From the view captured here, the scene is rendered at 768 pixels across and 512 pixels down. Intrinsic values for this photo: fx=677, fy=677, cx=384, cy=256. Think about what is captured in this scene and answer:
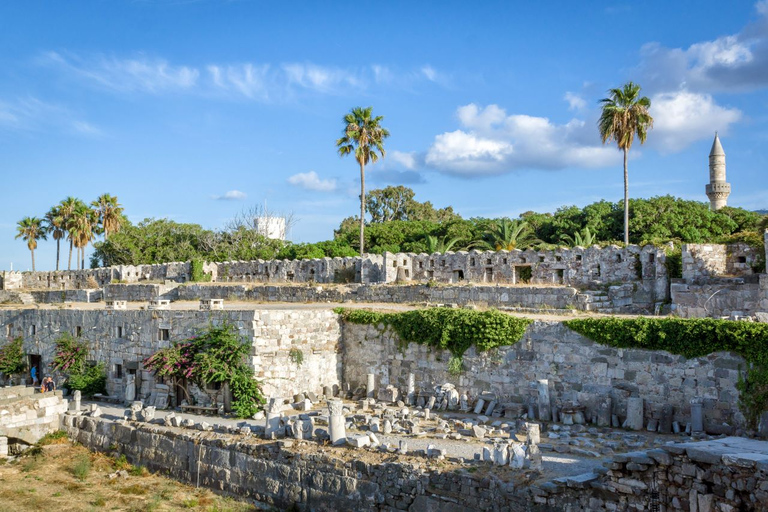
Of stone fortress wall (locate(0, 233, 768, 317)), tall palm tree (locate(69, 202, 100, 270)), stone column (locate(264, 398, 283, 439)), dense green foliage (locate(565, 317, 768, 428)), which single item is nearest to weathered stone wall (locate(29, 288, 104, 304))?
stone fortress wall (locate(0, 233, 768, 317))

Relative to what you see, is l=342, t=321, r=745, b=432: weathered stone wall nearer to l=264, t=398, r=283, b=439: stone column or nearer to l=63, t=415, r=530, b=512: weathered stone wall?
l=264, t=398, r=283, b=439: stone column

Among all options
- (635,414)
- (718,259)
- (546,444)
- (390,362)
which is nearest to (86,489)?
(390,362)

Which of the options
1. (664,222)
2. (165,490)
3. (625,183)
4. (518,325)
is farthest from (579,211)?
(165,490)

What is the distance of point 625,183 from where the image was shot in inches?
1172

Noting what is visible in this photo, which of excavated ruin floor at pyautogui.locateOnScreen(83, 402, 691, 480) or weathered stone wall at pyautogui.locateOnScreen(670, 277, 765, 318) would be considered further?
weathered stone wall at pyautogui.locateOnScreen(670, 277, 765, 318)

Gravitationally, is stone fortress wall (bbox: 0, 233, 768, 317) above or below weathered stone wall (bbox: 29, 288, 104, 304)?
above

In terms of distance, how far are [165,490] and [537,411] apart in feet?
27.8

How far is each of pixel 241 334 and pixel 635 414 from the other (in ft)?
31.7

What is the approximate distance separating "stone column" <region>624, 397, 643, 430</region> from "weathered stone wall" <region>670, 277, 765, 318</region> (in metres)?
5.60

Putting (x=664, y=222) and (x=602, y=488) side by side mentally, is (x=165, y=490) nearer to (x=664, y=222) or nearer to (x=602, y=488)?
(x=602, y=488)

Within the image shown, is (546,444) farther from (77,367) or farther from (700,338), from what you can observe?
(77,367)

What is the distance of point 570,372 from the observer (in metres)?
14.8

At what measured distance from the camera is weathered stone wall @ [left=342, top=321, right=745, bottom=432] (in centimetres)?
1296

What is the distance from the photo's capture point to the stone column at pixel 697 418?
504 inches
